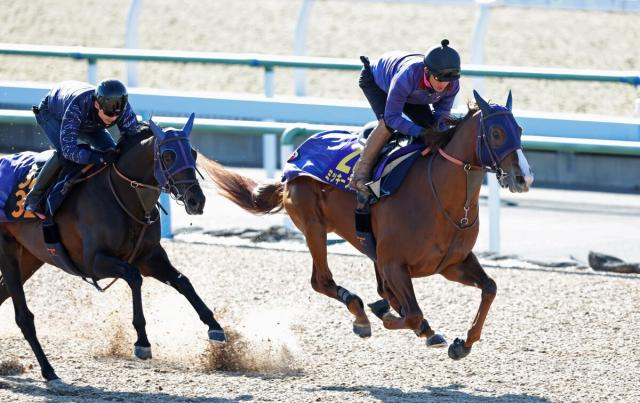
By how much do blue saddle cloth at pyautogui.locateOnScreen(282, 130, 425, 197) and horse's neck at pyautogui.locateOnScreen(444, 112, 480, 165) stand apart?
353 millimetres

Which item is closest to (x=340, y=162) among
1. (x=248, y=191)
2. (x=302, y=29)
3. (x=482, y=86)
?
(x=248, y=191)

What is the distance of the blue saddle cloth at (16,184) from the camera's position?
781 cm

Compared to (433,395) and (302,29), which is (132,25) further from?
(433,395)

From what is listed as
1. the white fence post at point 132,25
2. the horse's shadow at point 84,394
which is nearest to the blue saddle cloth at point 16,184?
the horse's shadow at point 84,394

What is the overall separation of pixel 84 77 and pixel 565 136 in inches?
398

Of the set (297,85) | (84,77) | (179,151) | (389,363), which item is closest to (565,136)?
(297,85)

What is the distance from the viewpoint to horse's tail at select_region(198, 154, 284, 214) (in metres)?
8.68

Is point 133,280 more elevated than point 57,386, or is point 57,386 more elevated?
point 133,280

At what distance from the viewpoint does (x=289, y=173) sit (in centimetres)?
828

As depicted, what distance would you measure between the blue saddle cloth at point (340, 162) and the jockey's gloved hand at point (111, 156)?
1223mm

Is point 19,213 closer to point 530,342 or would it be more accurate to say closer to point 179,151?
point 179,151

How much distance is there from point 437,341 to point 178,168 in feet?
5.60

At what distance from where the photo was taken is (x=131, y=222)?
24.6ft

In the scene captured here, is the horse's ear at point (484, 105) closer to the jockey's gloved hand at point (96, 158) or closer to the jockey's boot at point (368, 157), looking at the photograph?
the jockey's boot at point (368, 157)
